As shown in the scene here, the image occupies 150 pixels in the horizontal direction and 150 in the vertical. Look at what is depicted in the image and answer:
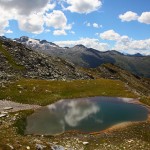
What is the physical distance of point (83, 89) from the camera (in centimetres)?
8056

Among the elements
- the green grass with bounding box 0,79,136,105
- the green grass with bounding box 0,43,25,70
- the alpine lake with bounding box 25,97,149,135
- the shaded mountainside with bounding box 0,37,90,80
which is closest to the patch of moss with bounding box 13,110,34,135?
the alpine lake with bounding box 25,97,149,135

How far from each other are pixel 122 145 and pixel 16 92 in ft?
115

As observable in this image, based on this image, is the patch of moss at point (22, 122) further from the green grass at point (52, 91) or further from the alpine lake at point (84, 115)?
the green grass at point (52, 91)

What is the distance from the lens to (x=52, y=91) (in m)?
73.5

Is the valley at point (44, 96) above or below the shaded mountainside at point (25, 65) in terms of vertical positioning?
below

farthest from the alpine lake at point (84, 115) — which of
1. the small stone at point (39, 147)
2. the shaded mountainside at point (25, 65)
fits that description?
the shaded mountainside at point (25, 65)

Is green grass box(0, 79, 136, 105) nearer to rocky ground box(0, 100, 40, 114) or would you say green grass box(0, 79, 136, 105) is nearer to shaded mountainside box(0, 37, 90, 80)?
rocky ground box(0, 100, 40, 114)

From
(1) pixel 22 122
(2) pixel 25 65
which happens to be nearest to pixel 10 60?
(2) pixel 25 65

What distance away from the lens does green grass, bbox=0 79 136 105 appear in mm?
65375

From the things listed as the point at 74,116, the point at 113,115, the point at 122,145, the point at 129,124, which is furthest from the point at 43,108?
the point at 122,145

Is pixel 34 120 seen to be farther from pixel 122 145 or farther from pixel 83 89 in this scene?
pixel 83 89

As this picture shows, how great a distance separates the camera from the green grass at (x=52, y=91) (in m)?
65.4

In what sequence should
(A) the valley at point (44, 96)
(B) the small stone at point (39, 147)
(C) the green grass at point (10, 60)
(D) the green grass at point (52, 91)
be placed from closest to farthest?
(B) the small stone at point (39, 147) → (A) the valley at point (44, 96) → (D) the green grass at point (52, 91) → (C) the green grass at point (10, 60)

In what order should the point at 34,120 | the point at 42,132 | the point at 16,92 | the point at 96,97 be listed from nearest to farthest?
the point at 42,132, the point at 34,120, the point at 16,92, the point at 96,97
